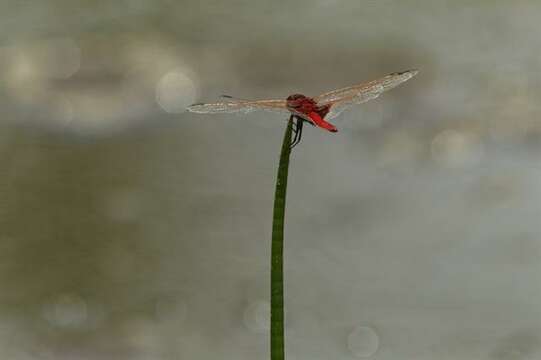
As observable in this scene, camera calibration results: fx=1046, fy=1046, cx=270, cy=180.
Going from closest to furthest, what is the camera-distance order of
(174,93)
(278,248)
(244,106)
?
1. (278,248)
2. (244,106)
3. (174,93)

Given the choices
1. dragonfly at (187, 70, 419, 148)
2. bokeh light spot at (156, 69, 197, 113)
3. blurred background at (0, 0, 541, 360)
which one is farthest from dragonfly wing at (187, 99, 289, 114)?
bokeh light spot at (156, 69, 197, 113)

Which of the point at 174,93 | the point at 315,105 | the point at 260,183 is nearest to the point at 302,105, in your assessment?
the point at 315,105

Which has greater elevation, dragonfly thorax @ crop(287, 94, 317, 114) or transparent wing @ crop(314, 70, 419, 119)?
transparent wing @ crop(314, 70, 419, 119)

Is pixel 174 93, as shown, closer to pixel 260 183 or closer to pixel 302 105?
pixel 260 183

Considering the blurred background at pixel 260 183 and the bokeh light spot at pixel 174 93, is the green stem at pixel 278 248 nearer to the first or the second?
the blurred background at pixel 260 183

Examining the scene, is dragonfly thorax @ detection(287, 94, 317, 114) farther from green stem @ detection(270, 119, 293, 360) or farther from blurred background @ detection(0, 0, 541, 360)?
blurred background @ detection(0, 0, 541, 360)

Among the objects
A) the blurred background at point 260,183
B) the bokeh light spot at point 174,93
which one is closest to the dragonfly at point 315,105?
the blurred background at point 260,183
